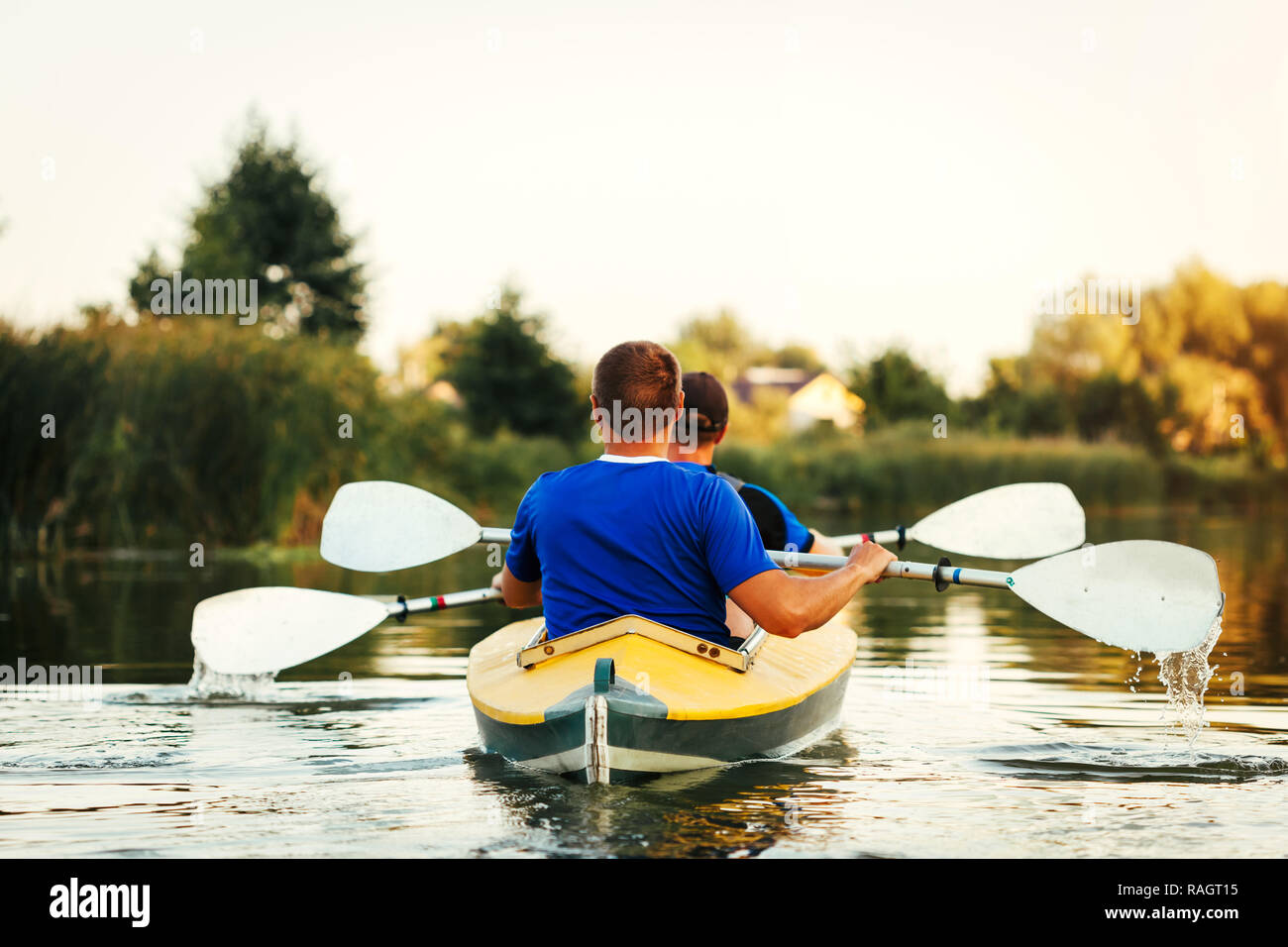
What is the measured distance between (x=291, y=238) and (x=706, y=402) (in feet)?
103

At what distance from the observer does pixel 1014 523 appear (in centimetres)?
660

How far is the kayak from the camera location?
4398 millimetres

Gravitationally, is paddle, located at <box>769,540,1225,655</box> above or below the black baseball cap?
below

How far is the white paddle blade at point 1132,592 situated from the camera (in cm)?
514

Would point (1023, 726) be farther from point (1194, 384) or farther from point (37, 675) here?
point (1194, 384)

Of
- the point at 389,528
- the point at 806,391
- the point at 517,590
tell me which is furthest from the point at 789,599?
the point at 806,391

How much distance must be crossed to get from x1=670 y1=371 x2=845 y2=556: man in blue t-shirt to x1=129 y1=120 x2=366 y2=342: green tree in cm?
2988

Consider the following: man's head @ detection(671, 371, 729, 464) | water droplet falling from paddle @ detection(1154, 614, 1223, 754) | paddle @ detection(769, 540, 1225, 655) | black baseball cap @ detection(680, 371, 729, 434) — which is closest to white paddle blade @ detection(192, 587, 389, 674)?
man's head @ detection(671, 371, 729, 464)

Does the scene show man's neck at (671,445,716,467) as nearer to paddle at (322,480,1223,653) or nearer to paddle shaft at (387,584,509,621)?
paddle at (322,480,1223,653)

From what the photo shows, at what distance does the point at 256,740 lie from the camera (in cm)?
579

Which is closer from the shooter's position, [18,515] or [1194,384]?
[18,515]
